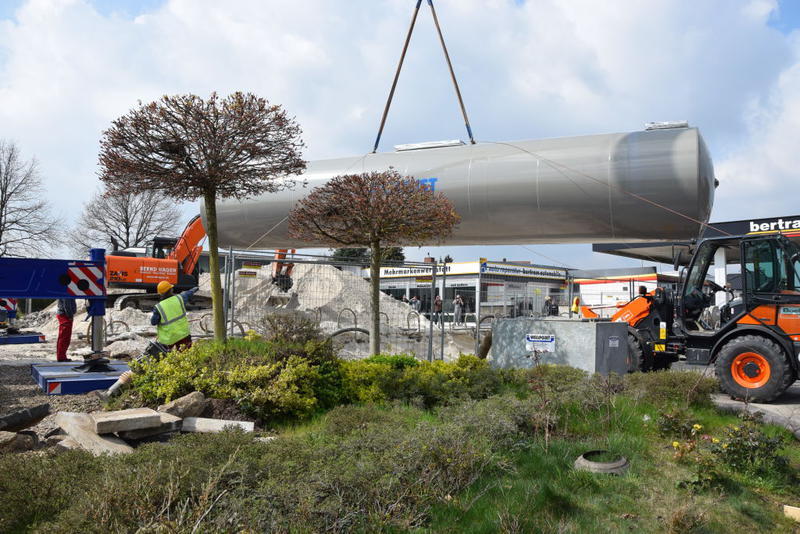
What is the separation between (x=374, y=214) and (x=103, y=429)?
14.6ft

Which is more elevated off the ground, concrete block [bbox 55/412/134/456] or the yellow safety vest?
the yellow safety vest

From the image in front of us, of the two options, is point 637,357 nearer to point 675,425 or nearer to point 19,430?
point 675,425

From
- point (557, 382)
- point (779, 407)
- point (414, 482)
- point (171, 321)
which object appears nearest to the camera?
point (414, 482)

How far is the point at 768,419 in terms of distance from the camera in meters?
6.61

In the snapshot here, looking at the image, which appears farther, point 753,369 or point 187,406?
point 753,369

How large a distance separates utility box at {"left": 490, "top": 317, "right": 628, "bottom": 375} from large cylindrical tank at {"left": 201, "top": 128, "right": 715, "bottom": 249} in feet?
5.05

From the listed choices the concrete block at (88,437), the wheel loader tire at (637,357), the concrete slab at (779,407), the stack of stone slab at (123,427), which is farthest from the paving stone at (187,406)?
the wheel loader tire at (637,357)

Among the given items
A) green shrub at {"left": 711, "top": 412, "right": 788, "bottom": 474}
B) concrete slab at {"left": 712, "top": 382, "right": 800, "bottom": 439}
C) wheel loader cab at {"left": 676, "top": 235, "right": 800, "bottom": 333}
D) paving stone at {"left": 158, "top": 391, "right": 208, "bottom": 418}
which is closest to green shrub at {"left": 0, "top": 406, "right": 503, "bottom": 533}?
paving stone at {"left": 158, "top": 391, "right": 208, "bottom": 418}

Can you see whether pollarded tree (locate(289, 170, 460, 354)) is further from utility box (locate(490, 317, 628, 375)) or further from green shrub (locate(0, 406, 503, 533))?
green shrub (locate(0, 406, 503, 533))

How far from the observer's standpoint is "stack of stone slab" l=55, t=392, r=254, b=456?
13.8ft

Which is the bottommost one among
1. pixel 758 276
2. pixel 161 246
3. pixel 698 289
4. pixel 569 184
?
pixel 698 289

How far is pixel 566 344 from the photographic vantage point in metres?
9.23

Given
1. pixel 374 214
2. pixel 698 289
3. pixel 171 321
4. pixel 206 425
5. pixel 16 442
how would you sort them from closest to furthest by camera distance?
pixel 16 442, pixel 206 425, pixel 171 321, pixel 374 214, pixel 698 289

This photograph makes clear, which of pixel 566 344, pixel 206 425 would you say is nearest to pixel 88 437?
pixel 206 425
